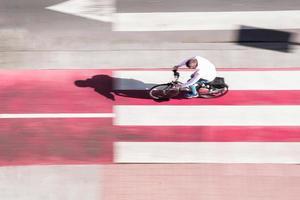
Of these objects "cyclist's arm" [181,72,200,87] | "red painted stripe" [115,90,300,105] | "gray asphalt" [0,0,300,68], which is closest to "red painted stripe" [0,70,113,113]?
"gray asphalt" [0,0,300,68]

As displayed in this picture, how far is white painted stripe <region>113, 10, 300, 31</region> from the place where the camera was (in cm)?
1582

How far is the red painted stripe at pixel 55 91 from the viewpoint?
1416 centimetres

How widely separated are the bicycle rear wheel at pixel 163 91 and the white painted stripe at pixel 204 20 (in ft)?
7.80

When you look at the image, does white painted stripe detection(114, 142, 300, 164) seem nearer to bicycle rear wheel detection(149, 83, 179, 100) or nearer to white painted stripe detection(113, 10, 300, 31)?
bicycle rear wheel detection(149, 83, 179, 100)

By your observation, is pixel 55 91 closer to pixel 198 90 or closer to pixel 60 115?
pixel 60 115

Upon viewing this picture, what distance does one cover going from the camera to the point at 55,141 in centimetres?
1353

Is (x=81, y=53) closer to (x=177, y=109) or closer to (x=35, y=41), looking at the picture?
(x=35, y=41)

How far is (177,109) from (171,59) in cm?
182

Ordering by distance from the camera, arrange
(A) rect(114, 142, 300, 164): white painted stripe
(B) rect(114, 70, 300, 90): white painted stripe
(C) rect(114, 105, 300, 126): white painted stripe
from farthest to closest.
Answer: (B) rect(114, 70, 300, 90): white painted stripe < (C) rect(114, 105, 300, 126): white painted stripe < (A) rect(114, 142, 300, 164): white painted stripe

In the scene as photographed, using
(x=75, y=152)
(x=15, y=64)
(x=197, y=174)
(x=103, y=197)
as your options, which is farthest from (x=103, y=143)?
(x=15, y=64)

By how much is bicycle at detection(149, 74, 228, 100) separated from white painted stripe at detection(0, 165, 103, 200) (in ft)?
8.77

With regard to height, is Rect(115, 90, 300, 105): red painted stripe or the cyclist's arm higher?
the cyclist's arm

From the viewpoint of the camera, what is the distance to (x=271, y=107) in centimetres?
1403

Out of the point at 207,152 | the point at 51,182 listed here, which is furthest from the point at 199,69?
the point at 51,182
